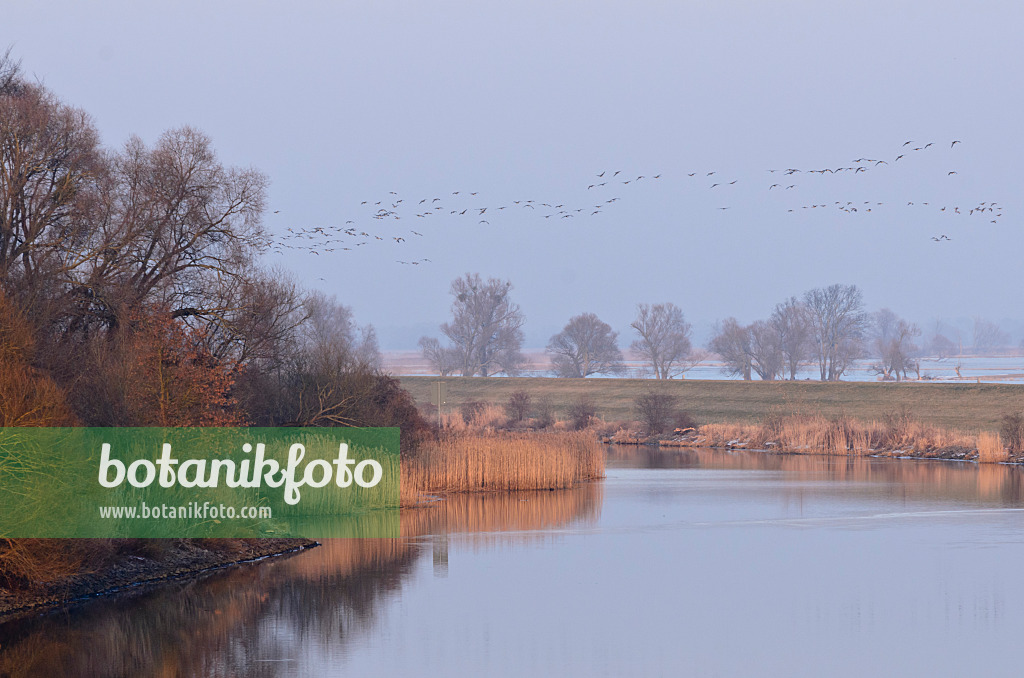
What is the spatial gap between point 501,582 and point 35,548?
7.12 m

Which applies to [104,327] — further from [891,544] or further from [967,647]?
[967,647]

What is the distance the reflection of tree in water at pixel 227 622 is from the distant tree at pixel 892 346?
271 ft

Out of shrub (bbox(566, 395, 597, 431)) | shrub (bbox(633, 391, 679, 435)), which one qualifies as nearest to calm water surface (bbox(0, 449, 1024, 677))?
shrub (bbox(633, 391, 679, 435))

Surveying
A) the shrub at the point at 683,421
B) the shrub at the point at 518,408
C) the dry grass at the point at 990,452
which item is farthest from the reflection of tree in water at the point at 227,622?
the shrub at the point at 518,408

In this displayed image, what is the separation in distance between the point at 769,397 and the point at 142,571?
63523 mm

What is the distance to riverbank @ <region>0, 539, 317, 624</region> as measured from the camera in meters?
16.0

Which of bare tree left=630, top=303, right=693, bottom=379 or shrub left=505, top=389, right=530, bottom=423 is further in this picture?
bare tree left=630, top=303, right=693, bottom=379

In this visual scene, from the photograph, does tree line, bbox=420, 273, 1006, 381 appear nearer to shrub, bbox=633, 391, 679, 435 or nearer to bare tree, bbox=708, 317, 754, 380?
bare tree, bbox=708, 317, 754, 380

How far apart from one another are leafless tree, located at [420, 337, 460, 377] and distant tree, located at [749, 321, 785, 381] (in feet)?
90.9

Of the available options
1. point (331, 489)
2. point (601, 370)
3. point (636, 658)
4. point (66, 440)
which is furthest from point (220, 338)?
point (601, 370)

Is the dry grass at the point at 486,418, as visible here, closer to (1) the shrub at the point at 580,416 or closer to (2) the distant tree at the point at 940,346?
(1) the shrub at the point at 580,416

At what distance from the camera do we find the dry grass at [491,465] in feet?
111

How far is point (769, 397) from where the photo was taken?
255 ft

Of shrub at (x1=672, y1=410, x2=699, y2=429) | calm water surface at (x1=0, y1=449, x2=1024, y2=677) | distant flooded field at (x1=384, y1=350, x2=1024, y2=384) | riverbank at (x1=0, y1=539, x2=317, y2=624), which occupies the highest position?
distant flooded field at (x1=384, y1=350, x2=1024, y2=384)
